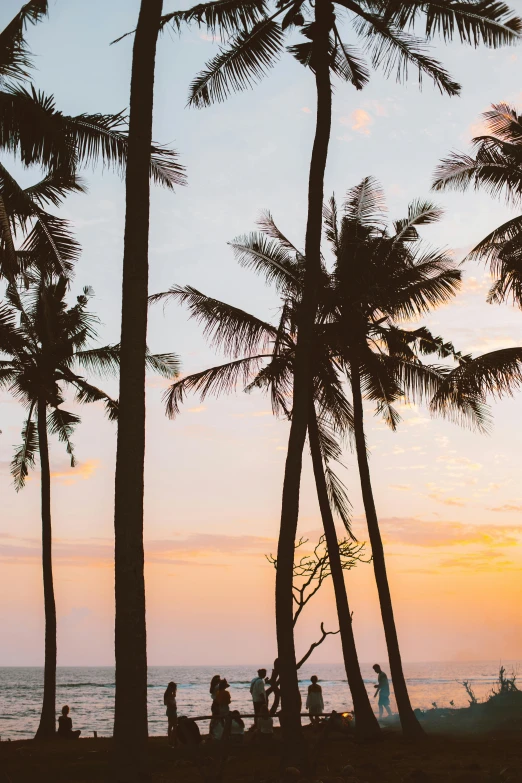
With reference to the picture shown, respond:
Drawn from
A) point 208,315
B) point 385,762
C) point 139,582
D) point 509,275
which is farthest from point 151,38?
point 385,762

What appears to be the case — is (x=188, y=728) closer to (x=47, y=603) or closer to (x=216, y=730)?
(x=216, y=730)

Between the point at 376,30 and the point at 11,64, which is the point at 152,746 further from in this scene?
the point at 376,30

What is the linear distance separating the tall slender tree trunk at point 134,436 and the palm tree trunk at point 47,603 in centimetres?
1390

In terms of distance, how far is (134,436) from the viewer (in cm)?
866

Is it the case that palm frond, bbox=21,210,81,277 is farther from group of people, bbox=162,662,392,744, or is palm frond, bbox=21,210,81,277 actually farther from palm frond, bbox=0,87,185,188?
group of people, bbox=162,662,392,744

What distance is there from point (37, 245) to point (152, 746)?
418 inches

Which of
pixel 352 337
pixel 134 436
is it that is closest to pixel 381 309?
pixel 352 337

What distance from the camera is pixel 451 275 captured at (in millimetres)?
18656

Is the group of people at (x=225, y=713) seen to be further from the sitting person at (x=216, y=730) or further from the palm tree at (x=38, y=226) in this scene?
the palm tree at (x=38, y=226)

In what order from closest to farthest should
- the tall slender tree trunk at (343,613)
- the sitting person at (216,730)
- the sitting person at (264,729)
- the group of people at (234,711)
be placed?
Result: the group of people at (234,711)
the sitting person at (216,730)
the sitting person at (264,729)
the tall slender tree trunk at (343,613)

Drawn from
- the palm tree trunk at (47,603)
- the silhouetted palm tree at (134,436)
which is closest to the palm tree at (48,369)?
the palm tree trunk at (47,603)

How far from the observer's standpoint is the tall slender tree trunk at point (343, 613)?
1683 cm

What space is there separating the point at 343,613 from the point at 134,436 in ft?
32.5

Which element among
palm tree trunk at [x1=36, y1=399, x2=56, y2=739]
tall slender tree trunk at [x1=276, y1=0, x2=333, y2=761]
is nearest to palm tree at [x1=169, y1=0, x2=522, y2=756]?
tall slender tree trunk at [x1=276, y1=0, x2=333, y2=761]
